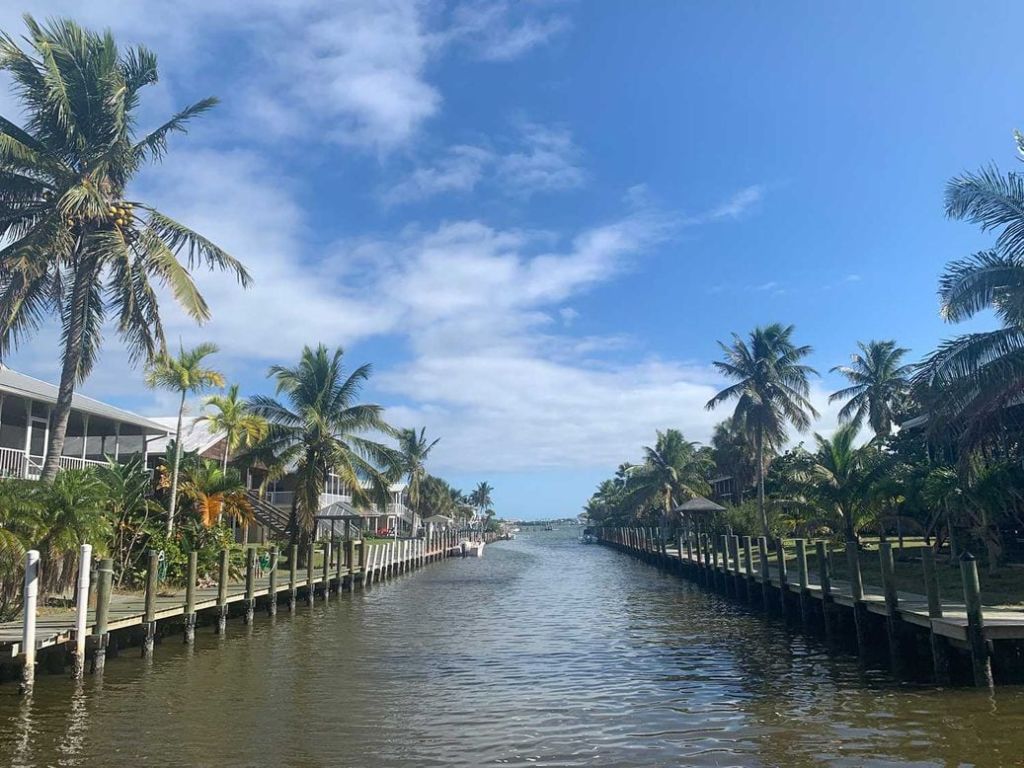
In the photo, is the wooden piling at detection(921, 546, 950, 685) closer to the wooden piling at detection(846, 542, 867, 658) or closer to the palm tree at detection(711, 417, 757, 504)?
the wooden piling at detection(846, 542, 867, 658)

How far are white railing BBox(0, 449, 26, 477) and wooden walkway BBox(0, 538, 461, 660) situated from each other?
15.2 feet

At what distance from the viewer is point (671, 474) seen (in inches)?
2464

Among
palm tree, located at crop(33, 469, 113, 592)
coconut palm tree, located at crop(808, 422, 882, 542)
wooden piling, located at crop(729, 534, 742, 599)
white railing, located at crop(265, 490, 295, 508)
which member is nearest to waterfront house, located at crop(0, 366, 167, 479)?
palm tree, located at crop(33, 469, 113, 592)

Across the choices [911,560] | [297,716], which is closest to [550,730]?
[297,716]

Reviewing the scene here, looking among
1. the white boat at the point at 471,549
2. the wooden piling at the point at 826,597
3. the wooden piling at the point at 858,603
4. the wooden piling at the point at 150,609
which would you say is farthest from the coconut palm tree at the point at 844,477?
the white boat at the point at 471,549

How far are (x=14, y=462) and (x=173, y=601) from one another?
6.79 m

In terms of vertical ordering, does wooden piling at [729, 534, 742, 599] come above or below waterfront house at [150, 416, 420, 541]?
below

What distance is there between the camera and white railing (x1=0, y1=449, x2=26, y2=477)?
68.4ft

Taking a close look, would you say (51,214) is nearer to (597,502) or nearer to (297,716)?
(297,716)

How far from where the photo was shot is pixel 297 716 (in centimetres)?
1152

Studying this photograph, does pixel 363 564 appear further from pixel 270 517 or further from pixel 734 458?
pixel 734 458

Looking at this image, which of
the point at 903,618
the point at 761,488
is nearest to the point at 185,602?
the point at 903,618

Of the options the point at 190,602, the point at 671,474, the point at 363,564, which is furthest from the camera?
the point at 671,474

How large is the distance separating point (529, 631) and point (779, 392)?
3041cm
